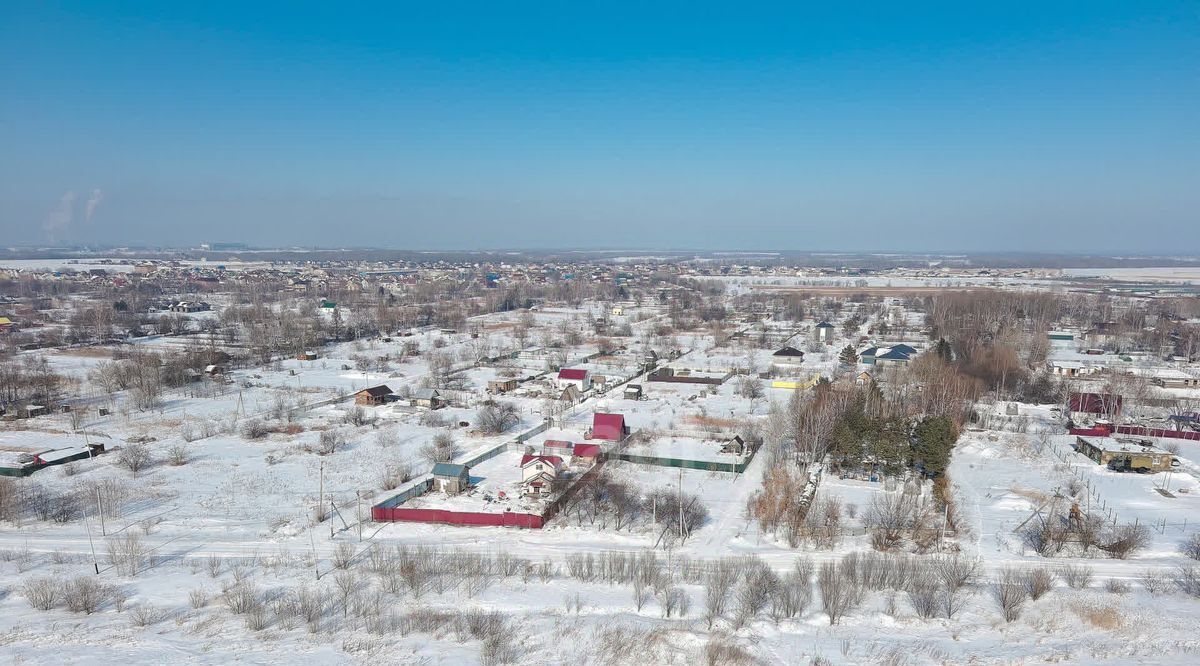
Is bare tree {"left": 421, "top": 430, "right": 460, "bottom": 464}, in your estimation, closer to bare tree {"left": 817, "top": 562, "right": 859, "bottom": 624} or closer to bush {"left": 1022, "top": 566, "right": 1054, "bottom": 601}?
bare tree {"left": 817, "top": 562, "right": 859, "bottom": 624}

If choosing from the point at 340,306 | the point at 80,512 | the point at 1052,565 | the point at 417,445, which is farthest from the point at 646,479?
the point at 340,306

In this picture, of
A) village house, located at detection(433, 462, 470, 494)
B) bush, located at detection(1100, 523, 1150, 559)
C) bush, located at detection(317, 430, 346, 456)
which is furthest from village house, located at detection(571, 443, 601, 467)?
bush, located at detection(1100, 523, 1150, 559)

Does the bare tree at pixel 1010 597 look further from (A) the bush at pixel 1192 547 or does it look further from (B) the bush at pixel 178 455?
(B) the bush at pixel 178 455

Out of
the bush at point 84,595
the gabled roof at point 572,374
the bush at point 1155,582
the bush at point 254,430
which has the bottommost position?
the bush at point 1155,582

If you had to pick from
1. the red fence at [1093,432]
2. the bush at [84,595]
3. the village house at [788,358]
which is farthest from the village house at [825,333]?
the bush at [84,595]

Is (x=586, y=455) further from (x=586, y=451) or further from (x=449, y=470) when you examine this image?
(x=449, y=470)

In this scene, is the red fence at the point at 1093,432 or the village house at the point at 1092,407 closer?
the red fence at the point at 1093,432

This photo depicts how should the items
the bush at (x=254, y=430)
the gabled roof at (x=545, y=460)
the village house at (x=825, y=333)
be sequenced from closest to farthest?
the gabled roof at (x=545, y=460) → the bush at (x=254, y=430) → the village house at (x=825, y=333)
